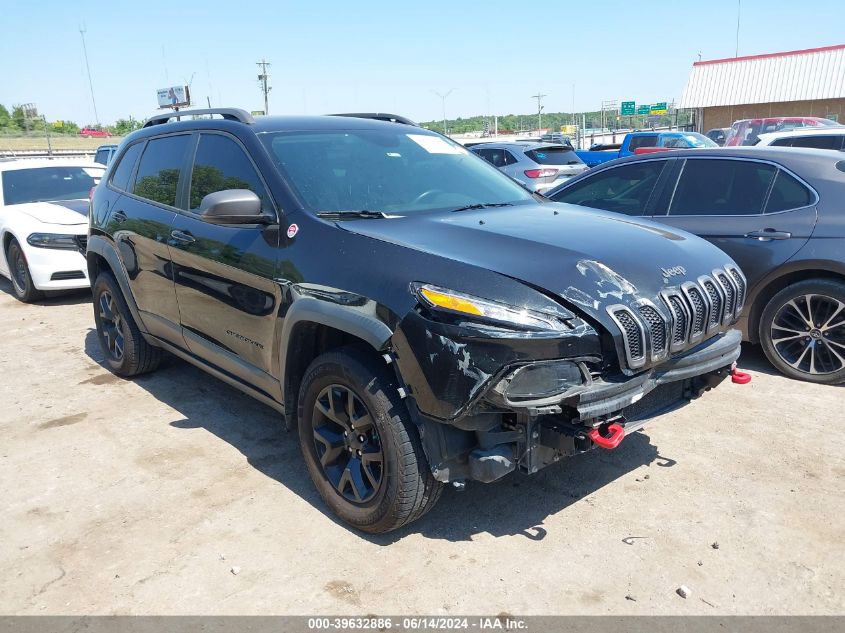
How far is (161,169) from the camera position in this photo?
4.55 m

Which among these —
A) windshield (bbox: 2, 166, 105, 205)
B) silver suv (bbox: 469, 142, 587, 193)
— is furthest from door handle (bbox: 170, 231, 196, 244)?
silver suv (bbox: 469, 142, 587, 193)

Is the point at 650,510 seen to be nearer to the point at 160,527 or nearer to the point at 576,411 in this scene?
the point at 576,411

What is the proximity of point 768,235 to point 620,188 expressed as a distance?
52.2 inches

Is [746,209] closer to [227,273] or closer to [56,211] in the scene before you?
[227,273]

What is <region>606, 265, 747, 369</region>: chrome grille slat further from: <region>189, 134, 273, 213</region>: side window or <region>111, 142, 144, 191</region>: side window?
<region>111, 142, 144, 191</region>: side window

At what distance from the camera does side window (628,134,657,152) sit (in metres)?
19.6

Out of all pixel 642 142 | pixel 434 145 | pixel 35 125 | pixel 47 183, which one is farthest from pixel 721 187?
pixel 35 125

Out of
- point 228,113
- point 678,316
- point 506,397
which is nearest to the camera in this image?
point 506,397

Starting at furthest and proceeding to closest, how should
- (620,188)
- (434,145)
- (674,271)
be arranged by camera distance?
1. (620,188)
2. (434,145)
3. (674,271)

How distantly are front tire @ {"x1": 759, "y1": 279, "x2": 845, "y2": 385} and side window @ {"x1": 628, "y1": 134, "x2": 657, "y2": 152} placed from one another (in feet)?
51.7

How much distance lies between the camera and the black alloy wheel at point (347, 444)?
9.87 ft

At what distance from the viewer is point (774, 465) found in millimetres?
3695

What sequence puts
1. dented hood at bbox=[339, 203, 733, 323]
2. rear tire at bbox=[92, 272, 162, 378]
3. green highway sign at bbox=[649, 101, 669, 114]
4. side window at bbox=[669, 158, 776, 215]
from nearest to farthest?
dented hood at bbox=[339, 203, 733, 323] → side window at bbox=[669, 158, 776, 215] → rear tire at bbox=[92, 272, 162, 378] → green highway sign at bbox=[649, 101, 669, 114]

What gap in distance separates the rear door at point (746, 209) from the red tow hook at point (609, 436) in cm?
273
